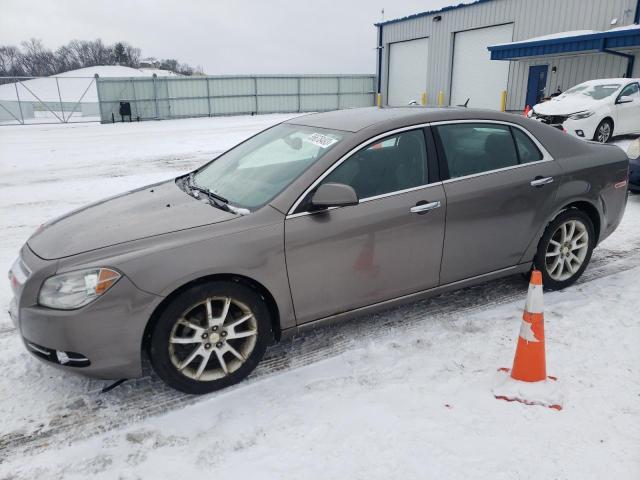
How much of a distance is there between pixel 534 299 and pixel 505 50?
2197 centimetres

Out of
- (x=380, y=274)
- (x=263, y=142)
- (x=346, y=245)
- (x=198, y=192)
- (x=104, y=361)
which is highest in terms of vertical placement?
(x=263, y=142)

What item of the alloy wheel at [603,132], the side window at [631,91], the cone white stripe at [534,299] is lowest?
the cone white stripe at [534,299]

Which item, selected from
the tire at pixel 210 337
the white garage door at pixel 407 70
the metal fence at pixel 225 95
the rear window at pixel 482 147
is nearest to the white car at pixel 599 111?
the rear window at pixel 482 147

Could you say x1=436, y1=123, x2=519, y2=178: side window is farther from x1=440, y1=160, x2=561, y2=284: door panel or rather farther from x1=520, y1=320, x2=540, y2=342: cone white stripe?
x1=520, y1=320, x2=540, y2=342: cone white stripe

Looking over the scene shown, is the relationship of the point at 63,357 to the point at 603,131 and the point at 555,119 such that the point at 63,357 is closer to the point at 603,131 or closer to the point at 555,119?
the point at 555,119

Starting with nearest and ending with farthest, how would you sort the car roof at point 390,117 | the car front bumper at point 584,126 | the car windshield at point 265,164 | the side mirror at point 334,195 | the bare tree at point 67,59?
the side mirror at point 334,195, the car windshield at point 265,164, the car roof at point 390,117, the car front bumper at point 584,126, the bare tree at point 67,59

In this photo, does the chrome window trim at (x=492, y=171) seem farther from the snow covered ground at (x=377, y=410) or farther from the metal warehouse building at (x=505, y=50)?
the metal warehouse building at (x=505, y=50)

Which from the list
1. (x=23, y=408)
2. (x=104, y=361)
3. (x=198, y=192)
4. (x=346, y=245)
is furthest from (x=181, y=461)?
(x=198, y=192)

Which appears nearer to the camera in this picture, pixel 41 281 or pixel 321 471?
pixel 321 471

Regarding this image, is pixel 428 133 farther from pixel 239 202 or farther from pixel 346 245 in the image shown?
pixel 239 202

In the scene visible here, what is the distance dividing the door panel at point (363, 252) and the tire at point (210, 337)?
314 millimetres

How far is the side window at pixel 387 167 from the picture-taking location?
322cm

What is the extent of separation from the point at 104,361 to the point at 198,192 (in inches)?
55.0

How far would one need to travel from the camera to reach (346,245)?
3.09 meters
